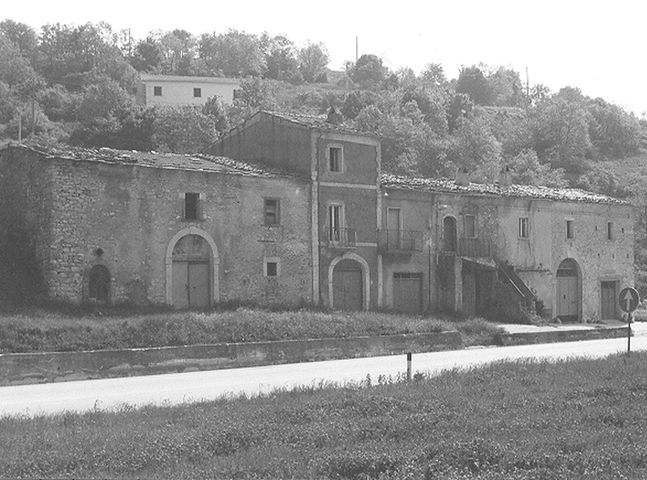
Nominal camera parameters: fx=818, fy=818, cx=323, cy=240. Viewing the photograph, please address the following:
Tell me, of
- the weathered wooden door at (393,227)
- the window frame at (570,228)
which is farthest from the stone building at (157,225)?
the window frame at (570,228)

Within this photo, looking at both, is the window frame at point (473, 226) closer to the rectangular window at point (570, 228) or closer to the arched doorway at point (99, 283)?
the rectangular window at point (570, 228)

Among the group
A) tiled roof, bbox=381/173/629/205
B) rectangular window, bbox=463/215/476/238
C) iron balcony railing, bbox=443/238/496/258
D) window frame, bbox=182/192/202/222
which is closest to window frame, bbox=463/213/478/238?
rectangular window, bbox=463/215/476/238

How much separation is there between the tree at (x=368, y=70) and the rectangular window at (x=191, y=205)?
118m

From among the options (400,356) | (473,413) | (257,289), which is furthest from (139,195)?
(473,413)

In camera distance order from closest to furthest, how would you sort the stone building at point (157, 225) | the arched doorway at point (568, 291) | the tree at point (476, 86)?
the stone building at point (157, 225), the arched doorway at point (568, 291), the tree at point (476, 86)

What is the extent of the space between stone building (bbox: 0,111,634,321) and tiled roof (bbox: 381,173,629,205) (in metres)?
0.17

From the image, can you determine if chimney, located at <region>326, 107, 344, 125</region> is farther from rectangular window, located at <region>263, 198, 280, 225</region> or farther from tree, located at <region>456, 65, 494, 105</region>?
tree, located at <region>456, 65, 494, 105</region>

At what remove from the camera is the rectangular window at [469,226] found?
138ft

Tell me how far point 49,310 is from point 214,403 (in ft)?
46.8

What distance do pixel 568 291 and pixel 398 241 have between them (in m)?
12.8

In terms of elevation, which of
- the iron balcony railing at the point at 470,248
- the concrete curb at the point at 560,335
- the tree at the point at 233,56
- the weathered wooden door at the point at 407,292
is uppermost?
the tree at the point at 233,56

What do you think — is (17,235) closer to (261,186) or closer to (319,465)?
(261,186)

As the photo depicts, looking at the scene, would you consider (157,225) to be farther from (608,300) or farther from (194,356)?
(608,300)

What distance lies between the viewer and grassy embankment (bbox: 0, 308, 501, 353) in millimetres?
23922
